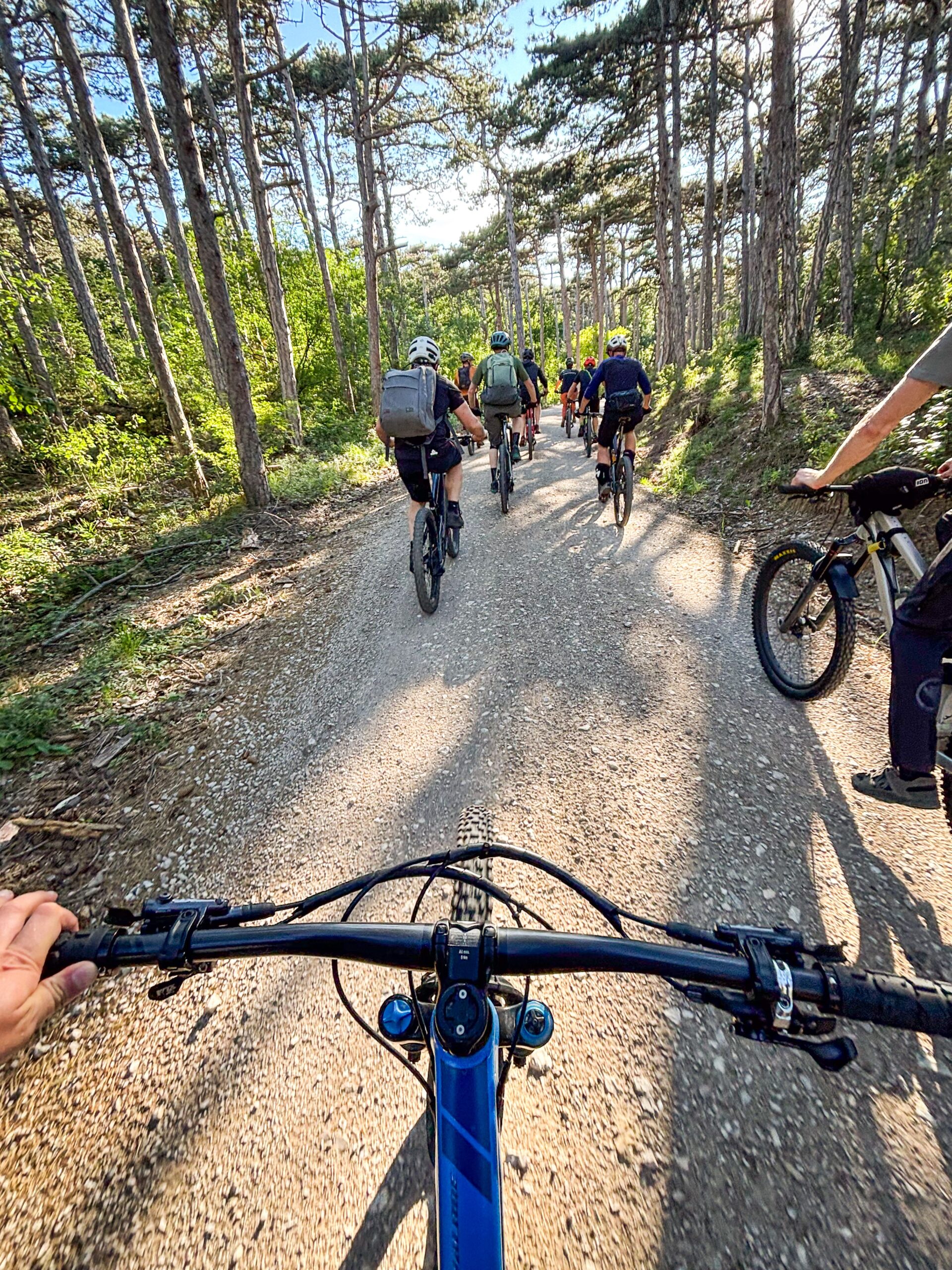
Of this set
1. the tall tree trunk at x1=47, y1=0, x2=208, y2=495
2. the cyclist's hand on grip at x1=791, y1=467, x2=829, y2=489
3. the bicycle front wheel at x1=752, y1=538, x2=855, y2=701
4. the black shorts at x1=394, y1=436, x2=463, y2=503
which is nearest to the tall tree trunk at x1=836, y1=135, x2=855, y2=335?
the black shorts at x1=394, y1=436, x2=463, y2=503

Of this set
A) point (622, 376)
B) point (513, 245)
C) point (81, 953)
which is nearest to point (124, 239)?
point (622, 376)

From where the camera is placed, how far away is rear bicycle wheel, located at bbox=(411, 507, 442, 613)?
4.92 metres

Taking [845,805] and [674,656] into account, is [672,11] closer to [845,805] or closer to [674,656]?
[674,656]

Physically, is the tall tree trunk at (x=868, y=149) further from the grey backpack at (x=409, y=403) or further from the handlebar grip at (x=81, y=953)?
the handlebar grip at (x=81, y=953)

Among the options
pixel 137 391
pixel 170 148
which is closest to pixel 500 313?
pixel 170 148

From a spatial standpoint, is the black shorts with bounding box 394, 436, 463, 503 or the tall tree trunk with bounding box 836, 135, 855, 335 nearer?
the black shorts with bounding box 394, 436, 463, 503

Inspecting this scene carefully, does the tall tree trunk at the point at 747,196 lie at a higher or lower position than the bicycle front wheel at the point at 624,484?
higher

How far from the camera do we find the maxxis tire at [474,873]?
4.75ft

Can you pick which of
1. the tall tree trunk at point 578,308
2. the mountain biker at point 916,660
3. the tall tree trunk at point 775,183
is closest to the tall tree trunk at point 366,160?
the tall tree trunk at point 775,183

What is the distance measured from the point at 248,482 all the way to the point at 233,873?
25.1 feet

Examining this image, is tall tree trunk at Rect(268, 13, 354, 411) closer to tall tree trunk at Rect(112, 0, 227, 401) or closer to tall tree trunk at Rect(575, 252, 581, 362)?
tall tree trunk at Rect(112, 0, 227, 401)

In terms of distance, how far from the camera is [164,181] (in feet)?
38.6

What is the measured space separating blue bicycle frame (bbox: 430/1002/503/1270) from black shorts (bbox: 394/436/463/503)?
4.80 metres

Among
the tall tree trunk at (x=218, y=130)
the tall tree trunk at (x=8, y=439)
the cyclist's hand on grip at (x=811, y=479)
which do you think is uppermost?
the tall tree trunk at (x=218, y=130)
